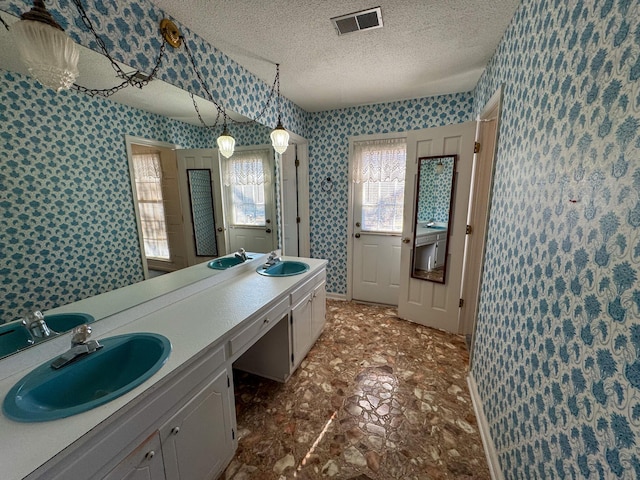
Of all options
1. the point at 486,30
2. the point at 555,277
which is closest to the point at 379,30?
the point at 486,30

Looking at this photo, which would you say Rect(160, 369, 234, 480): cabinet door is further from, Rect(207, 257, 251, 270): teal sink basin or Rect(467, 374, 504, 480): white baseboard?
Rect(467, 374, 504, 480): white baseboard

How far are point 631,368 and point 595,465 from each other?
0.31 metres

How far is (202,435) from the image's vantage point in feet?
3.84

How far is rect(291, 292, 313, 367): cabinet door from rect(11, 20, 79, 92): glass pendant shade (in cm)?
169

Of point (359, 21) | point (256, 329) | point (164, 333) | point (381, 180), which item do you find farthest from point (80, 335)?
point (381, 180)

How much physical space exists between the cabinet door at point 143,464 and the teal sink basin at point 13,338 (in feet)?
2.00

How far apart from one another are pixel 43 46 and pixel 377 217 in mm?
2895

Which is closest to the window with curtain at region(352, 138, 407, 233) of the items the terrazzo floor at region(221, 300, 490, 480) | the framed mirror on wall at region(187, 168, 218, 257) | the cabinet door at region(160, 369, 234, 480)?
the terrazzo floor at region(221, 300, 490, 480)

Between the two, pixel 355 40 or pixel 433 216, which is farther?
pixel 433 216

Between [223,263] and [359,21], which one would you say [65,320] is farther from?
[359,21]

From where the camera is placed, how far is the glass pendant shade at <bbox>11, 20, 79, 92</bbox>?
85 cm

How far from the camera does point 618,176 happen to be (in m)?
0.66

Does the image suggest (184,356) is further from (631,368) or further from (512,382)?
(512,382)

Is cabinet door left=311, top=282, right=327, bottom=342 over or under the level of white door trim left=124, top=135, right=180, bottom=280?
under
